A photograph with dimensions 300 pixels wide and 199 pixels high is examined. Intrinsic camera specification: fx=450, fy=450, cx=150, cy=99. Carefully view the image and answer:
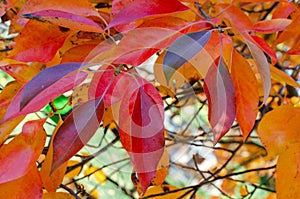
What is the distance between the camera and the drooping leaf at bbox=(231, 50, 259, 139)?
43cm

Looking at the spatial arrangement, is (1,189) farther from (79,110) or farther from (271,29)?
(271,29)

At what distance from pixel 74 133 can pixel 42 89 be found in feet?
0.19

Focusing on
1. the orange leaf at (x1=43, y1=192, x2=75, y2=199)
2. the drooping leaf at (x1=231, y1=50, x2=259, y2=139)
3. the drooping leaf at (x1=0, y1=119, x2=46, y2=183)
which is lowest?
the orange leaf at (x1=43, y1=192, x2=75, y2=199)

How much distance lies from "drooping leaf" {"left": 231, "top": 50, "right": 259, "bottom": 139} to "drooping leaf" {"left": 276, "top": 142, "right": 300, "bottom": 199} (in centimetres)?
5

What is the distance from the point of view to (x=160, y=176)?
1.70 feet

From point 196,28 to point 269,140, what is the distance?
142mm

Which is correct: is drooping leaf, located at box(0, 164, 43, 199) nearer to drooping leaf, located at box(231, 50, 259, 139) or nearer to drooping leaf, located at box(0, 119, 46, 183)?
drooping leaf, located at box(0, 119, 46, 183)

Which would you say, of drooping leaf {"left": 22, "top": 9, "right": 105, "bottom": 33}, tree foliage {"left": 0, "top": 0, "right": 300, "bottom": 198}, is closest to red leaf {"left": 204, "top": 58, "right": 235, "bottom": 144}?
tree foliage {"left": 0, "top": 0, "right": 300, "bottom": 198}

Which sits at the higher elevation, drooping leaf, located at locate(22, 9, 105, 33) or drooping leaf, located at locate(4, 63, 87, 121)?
drooping leaf, located at locate(22, 9, 105, 33)

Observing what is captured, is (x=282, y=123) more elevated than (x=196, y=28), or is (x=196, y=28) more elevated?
(x=196, y=28)

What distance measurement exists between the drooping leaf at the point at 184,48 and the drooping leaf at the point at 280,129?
0.48 feet

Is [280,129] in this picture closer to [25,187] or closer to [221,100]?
[221,100]

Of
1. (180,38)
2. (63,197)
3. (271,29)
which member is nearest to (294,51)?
(271,29)

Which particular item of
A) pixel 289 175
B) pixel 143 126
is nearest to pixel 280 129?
pixel 289 175
